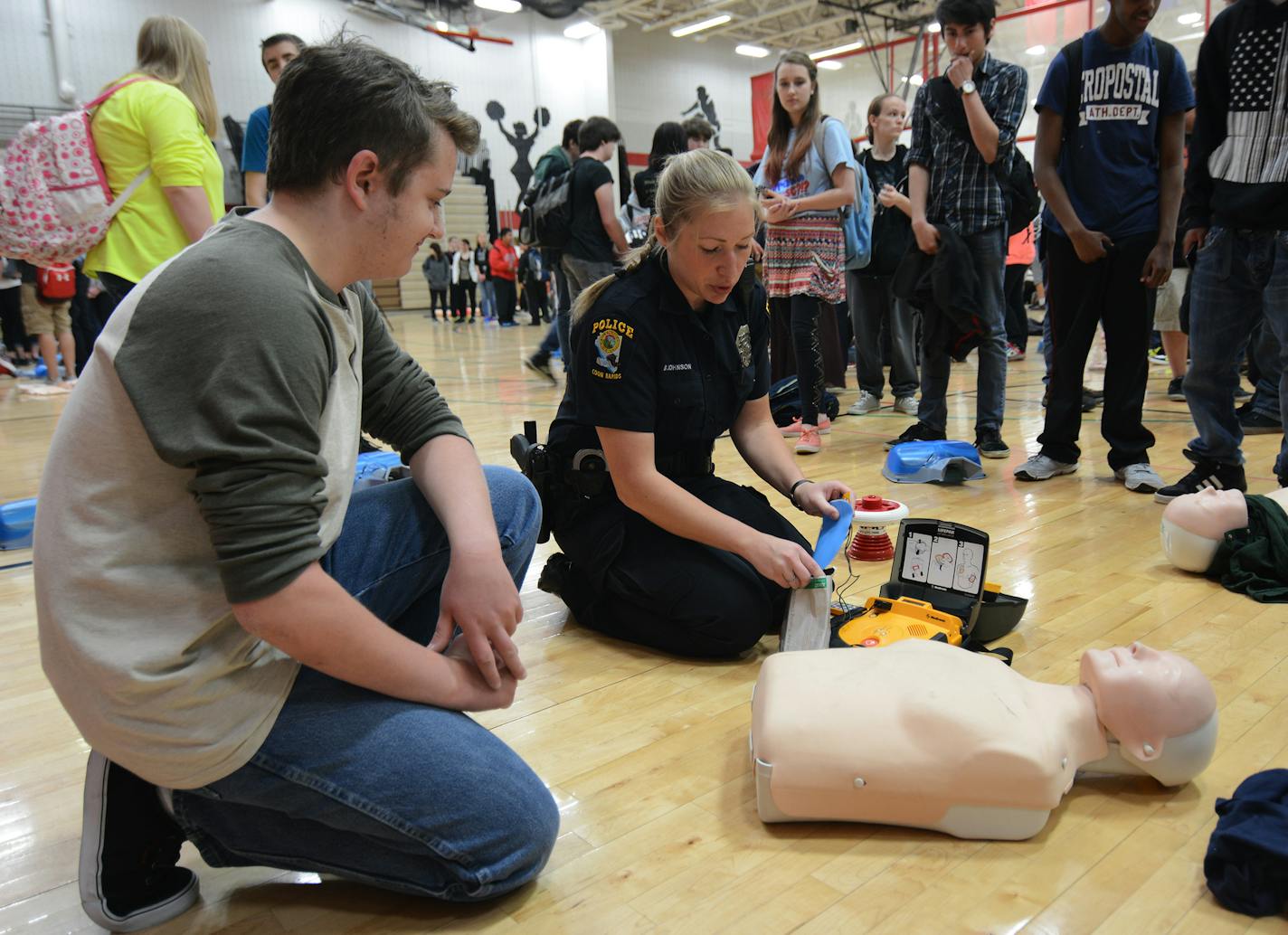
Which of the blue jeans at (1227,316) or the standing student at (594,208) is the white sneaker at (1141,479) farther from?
the standing student at (594,208)

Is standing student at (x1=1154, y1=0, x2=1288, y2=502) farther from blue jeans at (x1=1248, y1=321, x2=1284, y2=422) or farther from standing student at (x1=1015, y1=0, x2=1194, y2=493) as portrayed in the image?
blue jeans at (x1=1248, y1=321, x2=1284, y2=422)

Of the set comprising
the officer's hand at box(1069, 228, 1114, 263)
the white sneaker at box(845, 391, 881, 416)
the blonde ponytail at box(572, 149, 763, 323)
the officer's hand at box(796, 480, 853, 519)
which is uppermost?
the blonde ponytail at box(572, 149, 763, 323)

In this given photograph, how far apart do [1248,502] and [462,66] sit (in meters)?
16.2

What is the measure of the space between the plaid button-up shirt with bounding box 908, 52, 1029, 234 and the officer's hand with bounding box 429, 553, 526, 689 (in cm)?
301

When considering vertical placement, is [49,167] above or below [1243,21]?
below

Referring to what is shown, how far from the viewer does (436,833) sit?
3.58 ft

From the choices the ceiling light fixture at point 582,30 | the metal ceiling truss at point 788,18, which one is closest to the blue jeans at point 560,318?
the metal ceiling truss at point 788,18

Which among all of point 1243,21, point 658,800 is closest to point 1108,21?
point 1243,21

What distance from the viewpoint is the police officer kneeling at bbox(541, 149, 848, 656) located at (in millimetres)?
1811

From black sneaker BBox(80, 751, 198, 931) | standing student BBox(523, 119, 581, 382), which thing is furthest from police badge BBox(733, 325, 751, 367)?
standing student BBox(523, 119, 581, 382)

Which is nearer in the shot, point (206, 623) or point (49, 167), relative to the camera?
point (206, 623)

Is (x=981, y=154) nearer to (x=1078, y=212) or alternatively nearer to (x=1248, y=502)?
(x=1078, y=212)

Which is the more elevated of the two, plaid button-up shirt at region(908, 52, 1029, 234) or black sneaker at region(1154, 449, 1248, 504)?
plaid button-up shirt at region(908, 52, 1029, 234)

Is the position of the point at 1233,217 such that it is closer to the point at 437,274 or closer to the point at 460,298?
the point at 460,298
